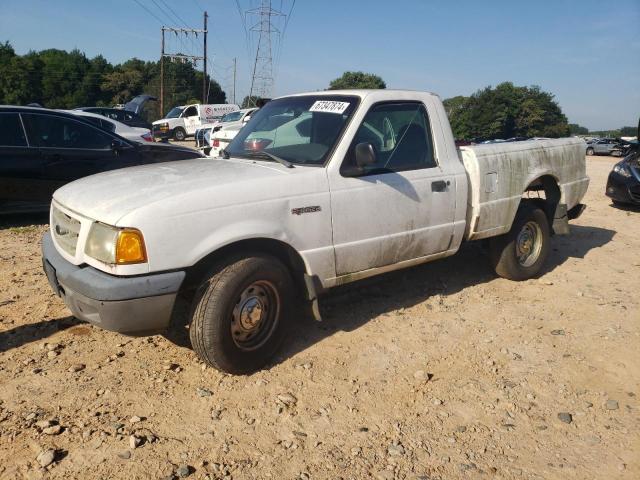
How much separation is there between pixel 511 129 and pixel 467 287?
6311cm

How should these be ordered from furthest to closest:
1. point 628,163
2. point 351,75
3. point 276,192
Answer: point 351,75 → point 628,163 → point 276,192

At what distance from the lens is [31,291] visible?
4.62 meters

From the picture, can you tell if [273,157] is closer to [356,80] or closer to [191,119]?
[191,119]

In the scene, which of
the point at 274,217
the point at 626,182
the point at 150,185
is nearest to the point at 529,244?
the point at 274,217

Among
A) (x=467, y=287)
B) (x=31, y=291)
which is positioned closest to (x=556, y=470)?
(x=467, y=287)

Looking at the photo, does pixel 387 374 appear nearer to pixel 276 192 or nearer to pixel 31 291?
pixel 276 192

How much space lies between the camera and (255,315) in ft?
11.2

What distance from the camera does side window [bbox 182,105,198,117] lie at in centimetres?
3064

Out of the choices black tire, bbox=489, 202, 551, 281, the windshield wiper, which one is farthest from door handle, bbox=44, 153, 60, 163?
black tire, bbox=489, 202, 551, 281

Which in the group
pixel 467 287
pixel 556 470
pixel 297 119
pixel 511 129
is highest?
pixel 511 129

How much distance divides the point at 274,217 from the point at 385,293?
1963mm

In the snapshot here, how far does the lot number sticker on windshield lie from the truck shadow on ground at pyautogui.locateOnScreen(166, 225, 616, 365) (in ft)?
5.32

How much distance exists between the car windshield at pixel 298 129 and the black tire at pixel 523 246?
230 cm

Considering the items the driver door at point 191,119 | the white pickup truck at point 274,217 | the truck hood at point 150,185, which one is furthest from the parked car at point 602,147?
the truck hood at point 150,185
